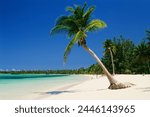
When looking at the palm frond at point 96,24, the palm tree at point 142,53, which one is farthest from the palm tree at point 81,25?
the palm tree at point 142,53

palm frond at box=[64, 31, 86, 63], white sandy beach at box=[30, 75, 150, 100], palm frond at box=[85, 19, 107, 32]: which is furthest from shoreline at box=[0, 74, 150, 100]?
palm frond at box=[85, 19, 107, 32]

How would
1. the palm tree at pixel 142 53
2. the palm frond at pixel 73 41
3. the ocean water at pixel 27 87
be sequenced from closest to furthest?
the palm frond at pixel 73 41
the ocean water at pixel 27 87
the palm tree at pixel 142 53

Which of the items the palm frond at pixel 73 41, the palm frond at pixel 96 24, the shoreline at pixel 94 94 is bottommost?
the shoreline at pixel 94 94

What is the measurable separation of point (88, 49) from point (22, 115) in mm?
11393

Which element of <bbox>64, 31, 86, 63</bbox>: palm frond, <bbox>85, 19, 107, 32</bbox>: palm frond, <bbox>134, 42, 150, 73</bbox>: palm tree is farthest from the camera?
<bbox>134, 42, 150, 73</bbox>: palm tree

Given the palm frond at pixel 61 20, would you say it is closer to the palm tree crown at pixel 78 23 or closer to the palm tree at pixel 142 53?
the palm tree crown at pixel 78 23

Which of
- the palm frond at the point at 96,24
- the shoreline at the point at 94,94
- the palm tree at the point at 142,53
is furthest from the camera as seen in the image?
the palm tree at the point at 142,53

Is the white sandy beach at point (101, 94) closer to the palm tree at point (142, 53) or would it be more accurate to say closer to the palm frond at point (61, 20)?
the palm frond at point (61, 20)

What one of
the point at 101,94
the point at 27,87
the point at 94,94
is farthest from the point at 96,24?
the point at 27,87

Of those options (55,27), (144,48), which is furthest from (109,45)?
(55,27)

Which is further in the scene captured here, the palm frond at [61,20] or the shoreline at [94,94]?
the palm frond at [61,20]

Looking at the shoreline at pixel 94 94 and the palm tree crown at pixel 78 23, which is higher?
the palm tree crown at pixel 78 23

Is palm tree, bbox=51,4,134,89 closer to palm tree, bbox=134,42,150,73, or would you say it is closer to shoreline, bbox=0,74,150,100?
shoreline, bbox=0,74,150,100

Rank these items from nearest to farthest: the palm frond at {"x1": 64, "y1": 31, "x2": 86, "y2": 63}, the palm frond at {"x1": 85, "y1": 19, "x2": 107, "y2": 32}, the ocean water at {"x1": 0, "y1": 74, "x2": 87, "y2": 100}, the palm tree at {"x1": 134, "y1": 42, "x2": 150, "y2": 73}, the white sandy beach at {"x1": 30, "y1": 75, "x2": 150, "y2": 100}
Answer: the white sandy beach at {"x1": 30, "y1": 75, "x2": 150, "y2": 100} → the palm frond at {"x1": 64, "y1": 31, "x2": 86, "y2": 63} → the palm frond at {"x1": 85, "y1": 19, "x2": 107, "y2": 32} → the ocean water at {"x1": 0, "y1": 74, "x2": 87, "y2": 100} → the palm tree at {"x1": 134, "y1": 42, "x2": 150, "y2": 73}
